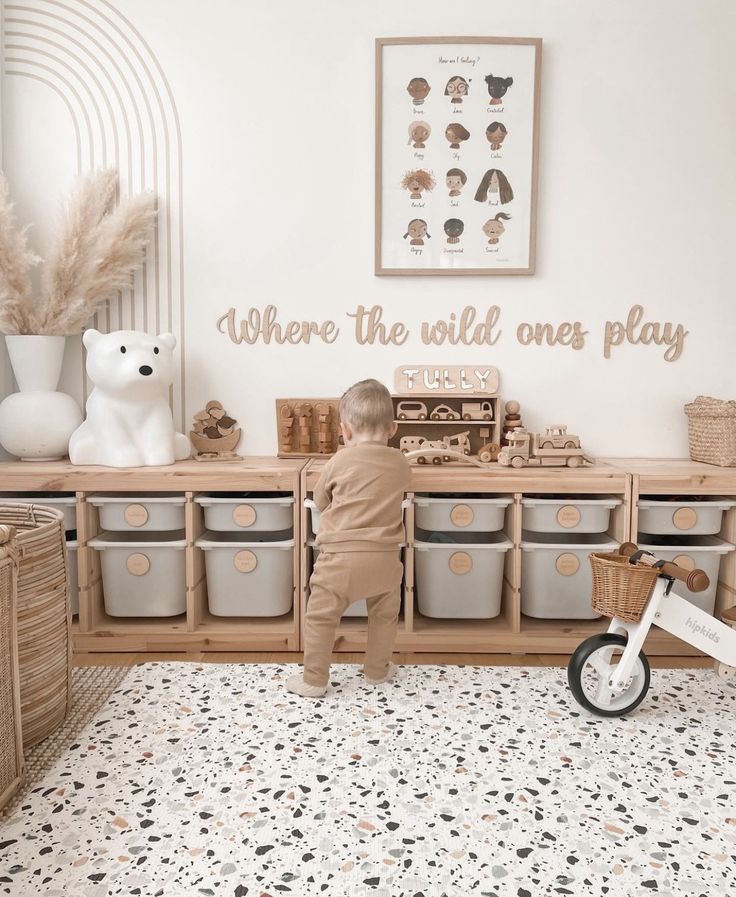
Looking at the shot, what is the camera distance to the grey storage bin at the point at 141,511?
2754 mm

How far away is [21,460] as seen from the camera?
9.85ft

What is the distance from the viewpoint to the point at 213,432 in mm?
3168

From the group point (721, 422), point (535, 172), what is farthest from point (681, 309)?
point (535, 172)

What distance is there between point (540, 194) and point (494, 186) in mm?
205

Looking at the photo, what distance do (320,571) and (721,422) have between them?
1.69 meters

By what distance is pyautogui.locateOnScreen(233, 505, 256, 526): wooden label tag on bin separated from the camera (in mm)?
2775

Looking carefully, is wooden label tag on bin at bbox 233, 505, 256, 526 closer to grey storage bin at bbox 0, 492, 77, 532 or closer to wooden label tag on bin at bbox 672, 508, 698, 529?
grey storage bin at bbox 0, 492, 77, 532

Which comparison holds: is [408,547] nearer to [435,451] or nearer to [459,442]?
[435,451]

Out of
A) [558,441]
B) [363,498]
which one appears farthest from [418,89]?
[363,498]

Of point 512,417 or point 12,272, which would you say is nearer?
Answer: point 12,272

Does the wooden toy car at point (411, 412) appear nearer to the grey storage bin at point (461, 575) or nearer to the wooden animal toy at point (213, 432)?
the grey storage bin at point (461, 575)

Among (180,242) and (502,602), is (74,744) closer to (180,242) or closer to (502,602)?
(502,602)

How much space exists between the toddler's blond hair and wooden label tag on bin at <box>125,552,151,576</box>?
1.00m

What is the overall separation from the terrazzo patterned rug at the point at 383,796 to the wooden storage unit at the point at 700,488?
461mm
